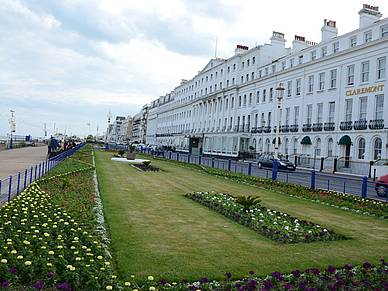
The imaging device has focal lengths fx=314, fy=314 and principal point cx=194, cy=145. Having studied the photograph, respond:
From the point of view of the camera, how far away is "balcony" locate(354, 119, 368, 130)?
3018 centimetres

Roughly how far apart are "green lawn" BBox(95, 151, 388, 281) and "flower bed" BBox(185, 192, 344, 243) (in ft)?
1.00

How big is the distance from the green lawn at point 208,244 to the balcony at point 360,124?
72.7 ft

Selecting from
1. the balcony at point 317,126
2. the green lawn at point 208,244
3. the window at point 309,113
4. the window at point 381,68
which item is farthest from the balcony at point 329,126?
the green lawn at point 208,244

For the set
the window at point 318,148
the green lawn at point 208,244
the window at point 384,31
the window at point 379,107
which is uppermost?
the window at point 384,31

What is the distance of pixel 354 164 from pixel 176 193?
22136 mm

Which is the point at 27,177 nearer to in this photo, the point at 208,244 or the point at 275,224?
the point at 208,244

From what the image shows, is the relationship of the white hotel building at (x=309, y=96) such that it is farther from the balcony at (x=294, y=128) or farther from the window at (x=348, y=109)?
the balcony at (x=294, y=128)

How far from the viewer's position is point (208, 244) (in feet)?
22.1

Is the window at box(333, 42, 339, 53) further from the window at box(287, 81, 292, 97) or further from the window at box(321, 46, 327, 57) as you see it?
the window at box(287, 81, 292, 97)

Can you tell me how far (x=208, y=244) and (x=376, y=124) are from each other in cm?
2799

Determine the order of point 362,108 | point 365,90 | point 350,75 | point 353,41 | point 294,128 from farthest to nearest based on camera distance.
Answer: point 294,128 → point 353,41 → point 350,75 → point 362,108 → point 365,90

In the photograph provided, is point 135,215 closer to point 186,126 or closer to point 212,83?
point 212,83

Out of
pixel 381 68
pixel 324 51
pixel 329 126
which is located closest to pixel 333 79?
pixel 324 51

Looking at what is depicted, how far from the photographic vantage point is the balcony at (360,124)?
30181 mm
